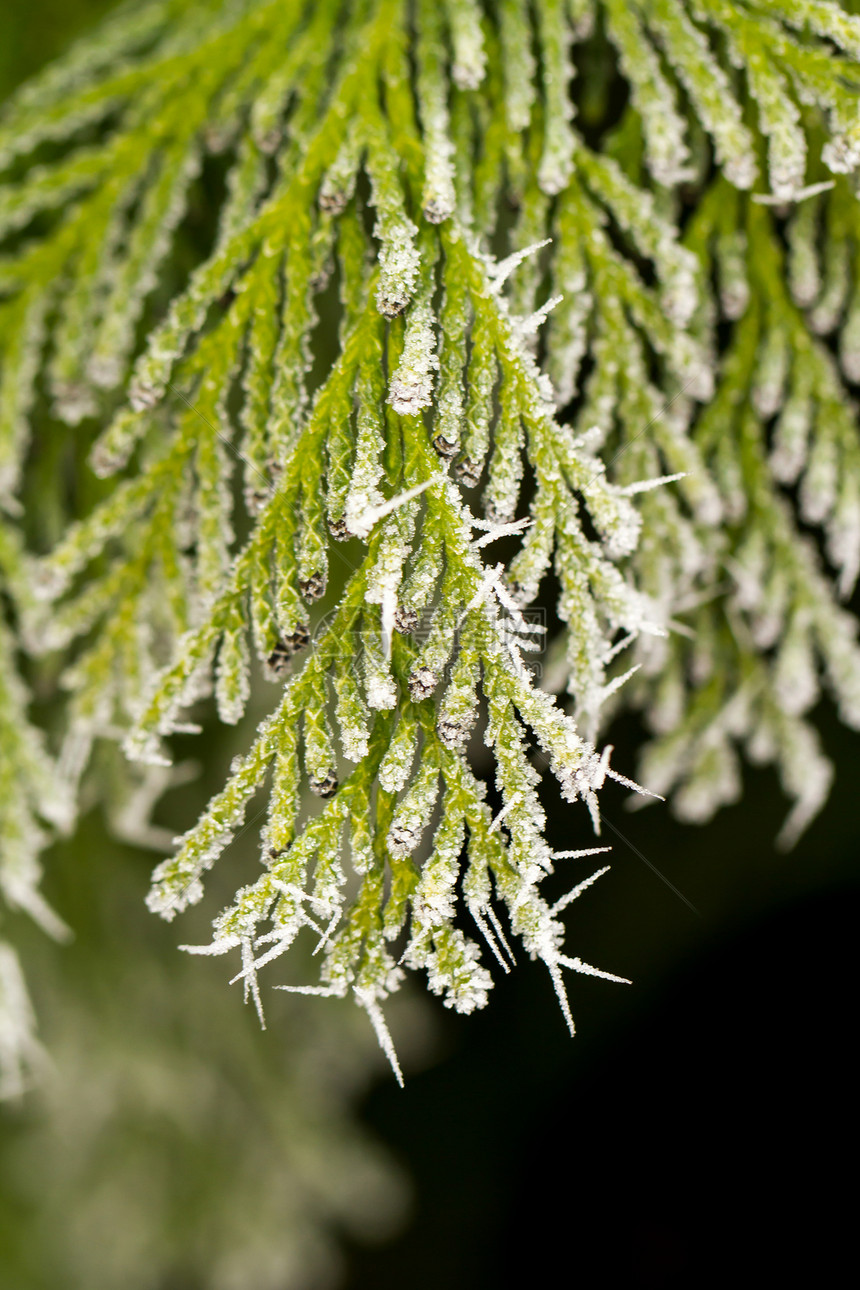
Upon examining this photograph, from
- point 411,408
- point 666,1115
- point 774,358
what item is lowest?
point 666,1115

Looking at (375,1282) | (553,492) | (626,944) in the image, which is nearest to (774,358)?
(553,492)

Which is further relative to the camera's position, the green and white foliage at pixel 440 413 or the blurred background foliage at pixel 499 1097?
the blurred background foliage at pixel 499 1097

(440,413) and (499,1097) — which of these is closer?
(440,413)

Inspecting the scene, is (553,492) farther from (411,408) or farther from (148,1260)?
(148,1260)

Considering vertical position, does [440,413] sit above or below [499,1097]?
above

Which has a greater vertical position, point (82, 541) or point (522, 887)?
point (82, 541)
